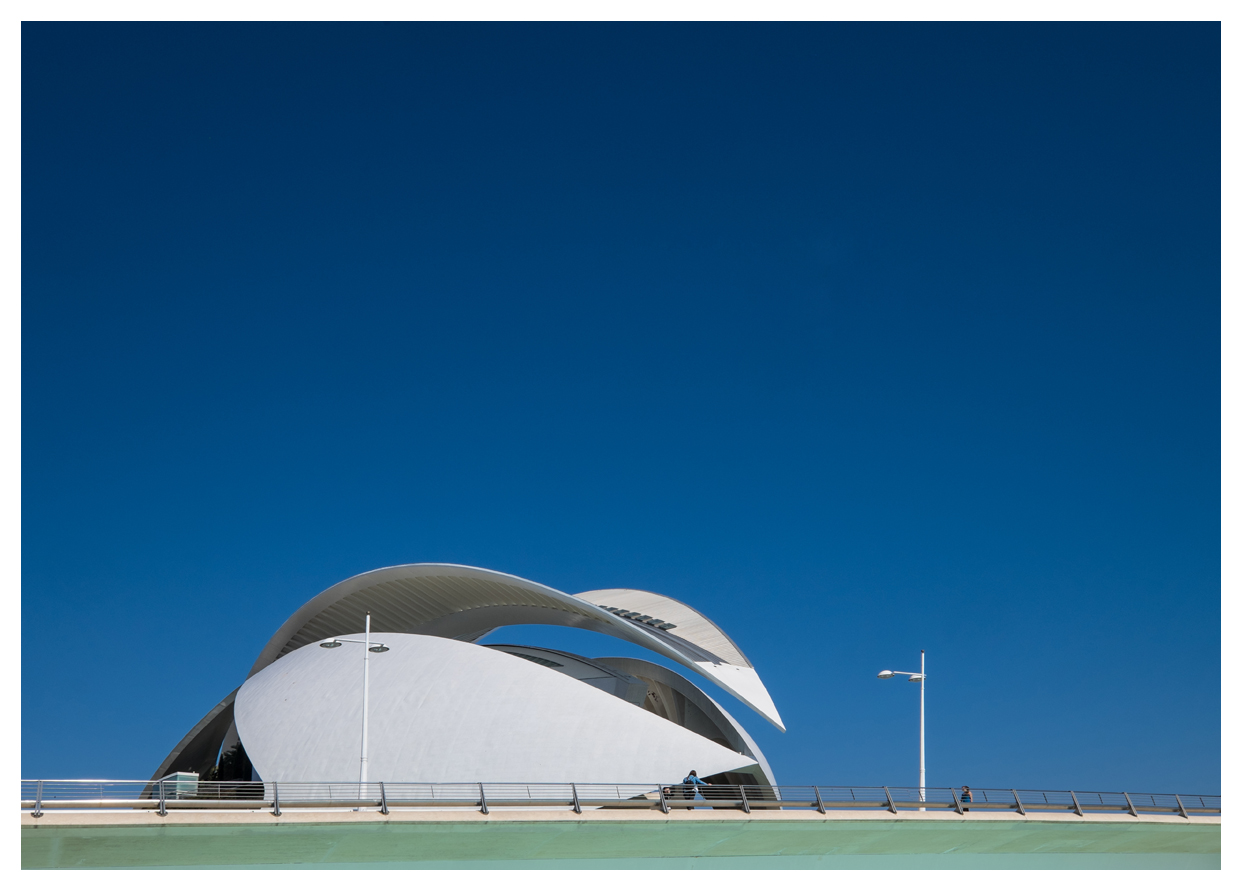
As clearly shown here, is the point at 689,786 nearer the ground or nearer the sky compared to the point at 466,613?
nearer the ground

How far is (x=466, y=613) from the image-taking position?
34844mm

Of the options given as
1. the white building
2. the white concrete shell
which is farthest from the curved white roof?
the white concrete shell

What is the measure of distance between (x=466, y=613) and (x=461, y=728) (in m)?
9.94

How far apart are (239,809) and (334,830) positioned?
2.68m

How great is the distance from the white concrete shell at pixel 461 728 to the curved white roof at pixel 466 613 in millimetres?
2858

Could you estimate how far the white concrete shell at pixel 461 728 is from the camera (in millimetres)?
23688

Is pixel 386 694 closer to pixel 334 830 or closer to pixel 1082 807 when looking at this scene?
pixel 334 830

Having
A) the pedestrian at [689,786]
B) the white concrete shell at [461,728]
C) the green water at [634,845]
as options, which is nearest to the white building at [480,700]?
the white concrete shell at [461,728]

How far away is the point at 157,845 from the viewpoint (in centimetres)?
1759

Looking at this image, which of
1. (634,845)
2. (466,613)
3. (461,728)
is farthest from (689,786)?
(466,613)

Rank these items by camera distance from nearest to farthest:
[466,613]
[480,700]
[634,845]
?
[634,845] < [480,700] < [466,613]

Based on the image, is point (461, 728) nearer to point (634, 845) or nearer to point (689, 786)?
point (689, 786)

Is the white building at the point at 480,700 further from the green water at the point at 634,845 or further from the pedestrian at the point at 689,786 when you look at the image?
the green water at the point at 634,845

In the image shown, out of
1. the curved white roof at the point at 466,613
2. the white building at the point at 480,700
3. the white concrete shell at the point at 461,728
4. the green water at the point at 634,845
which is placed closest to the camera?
the green water at the point at 634,845
